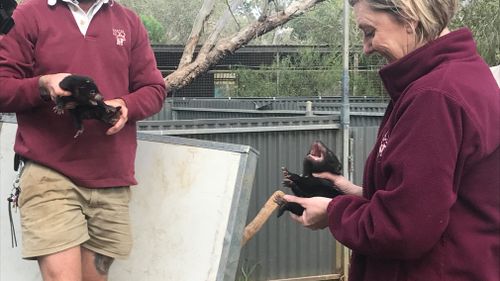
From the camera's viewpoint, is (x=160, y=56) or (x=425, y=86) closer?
(x=425, y=86)

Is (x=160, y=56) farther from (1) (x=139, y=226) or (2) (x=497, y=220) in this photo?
(2) (x=497, y=220)

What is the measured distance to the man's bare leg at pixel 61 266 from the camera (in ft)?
8.42

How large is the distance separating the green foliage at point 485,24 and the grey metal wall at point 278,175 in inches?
263

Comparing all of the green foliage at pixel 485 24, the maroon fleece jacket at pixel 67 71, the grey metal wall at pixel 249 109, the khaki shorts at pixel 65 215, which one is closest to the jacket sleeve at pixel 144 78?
the maroon fleece jacket at pixel 67 71

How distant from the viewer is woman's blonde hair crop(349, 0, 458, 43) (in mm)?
1671

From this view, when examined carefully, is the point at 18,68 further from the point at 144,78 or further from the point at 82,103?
the point at 144,78

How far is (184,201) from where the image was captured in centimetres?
315

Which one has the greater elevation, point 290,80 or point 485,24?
point 485,24

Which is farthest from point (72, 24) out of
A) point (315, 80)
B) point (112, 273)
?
Answer: point (315, 80)

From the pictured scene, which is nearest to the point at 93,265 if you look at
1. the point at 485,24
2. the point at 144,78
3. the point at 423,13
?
the point at 144,78

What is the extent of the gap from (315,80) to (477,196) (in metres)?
17.9

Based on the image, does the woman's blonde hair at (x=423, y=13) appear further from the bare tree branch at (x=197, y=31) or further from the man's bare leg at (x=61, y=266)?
the bare tree branch at (x=197, y=31)

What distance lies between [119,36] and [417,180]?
175cm

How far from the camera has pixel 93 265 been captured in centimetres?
282
